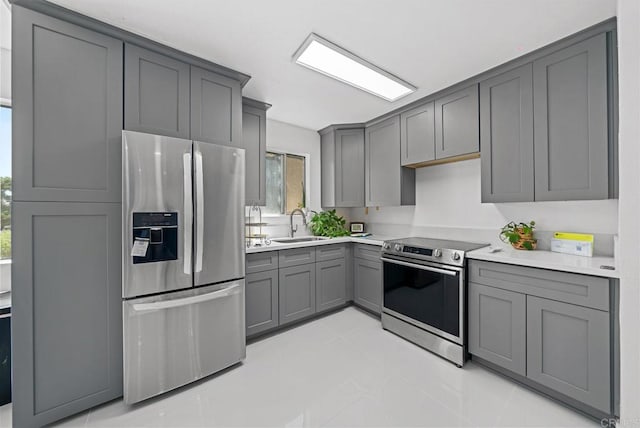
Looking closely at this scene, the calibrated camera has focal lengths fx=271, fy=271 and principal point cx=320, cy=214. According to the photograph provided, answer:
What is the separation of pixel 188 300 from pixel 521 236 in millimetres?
2776

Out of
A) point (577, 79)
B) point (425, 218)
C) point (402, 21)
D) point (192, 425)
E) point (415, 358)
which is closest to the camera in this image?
point (192, 425)

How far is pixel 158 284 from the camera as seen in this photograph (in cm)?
184

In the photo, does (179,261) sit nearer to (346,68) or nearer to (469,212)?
(346,68)

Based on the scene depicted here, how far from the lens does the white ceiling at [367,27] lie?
1616mm

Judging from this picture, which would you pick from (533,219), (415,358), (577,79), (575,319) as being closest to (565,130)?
(577,79)

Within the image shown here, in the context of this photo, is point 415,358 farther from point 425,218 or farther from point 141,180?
point 141,180

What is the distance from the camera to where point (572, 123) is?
6.39 feet

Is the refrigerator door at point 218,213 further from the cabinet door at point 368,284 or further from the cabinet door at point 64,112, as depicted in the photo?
the cabinet door at point 368,284

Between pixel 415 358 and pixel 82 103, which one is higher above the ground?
pixel 82 103

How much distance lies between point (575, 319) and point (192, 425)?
2.47 meters

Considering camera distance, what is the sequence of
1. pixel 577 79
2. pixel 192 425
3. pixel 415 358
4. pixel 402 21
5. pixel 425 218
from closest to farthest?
pixel 192 425
pixel 402 21
pixel 577 79
pixel 415 358
pixel 425 218

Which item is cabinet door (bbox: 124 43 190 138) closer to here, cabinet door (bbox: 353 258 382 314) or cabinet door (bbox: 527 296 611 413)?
cabinet door (bbox: 353 258 382 314)

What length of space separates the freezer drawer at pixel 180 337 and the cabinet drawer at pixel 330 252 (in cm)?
111

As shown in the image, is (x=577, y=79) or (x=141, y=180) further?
(x=577, y=79)
